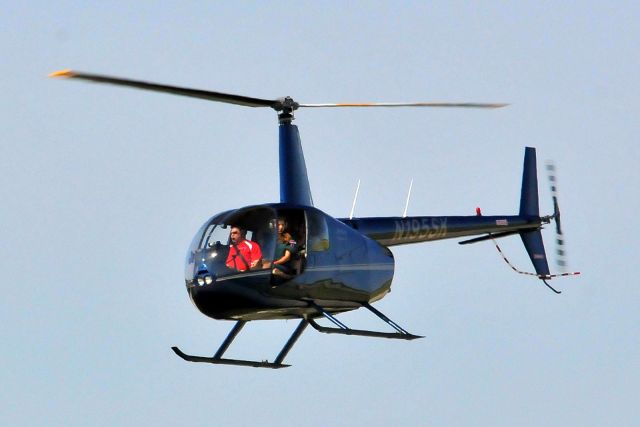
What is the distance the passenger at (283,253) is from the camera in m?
24.2

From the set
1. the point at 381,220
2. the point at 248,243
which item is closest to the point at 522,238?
the point at 381,220

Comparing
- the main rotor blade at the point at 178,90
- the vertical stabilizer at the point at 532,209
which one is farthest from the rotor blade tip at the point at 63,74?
the vertical stabilizer at the point at 532,209

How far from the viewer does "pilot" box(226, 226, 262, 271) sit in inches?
942

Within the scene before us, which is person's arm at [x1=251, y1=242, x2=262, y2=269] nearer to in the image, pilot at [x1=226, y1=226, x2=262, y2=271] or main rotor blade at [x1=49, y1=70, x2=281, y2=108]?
pilot at [x1=226, y1=226, x2=262, y2=271]

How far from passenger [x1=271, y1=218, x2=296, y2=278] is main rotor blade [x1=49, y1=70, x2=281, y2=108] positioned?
7.12 feet

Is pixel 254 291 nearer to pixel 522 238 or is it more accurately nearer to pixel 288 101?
pixel 288 101

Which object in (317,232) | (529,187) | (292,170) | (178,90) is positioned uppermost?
(178,90)

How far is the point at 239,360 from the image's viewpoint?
25.1 metres

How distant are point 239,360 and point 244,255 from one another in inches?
80.9

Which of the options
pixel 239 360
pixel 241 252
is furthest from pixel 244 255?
pixel 239 360

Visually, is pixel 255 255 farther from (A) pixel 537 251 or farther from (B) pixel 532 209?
(B) pixel 532 209

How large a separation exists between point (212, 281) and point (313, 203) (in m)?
4.19

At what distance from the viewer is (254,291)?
24.0 meters

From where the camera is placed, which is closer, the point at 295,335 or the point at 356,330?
the point at 356,330
